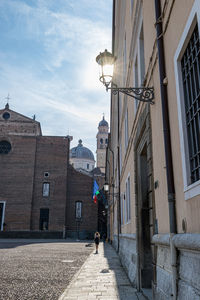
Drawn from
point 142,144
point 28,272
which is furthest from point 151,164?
point 28,272

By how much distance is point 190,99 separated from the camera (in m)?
3.12

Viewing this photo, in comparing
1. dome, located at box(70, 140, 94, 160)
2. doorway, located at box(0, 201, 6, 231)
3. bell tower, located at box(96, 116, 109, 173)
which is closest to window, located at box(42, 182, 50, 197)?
doorway, located at box(0, 201, 6, 231)

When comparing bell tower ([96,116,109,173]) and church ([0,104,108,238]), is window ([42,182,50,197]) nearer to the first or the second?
church ([0,104,108,238])

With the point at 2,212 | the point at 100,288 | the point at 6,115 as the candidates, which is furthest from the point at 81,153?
the point at 100,288

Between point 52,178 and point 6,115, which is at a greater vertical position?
point 6,115

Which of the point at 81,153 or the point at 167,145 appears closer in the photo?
the point at 167,145

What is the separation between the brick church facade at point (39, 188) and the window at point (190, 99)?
37.6m

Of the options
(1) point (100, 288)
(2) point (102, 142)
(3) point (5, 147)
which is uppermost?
(2) point (102, 142)

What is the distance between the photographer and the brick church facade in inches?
1555

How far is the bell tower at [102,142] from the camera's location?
88.3 meters

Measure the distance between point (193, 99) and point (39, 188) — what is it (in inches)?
1568

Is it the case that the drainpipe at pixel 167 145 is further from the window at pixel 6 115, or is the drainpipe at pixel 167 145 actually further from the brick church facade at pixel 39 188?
the window at pixel 6 115

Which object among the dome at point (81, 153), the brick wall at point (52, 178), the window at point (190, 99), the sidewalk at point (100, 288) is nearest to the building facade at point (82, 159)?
the dome at point (81, 153)

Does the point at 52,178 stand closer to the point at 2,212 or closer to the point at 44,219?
the point at 44,219
